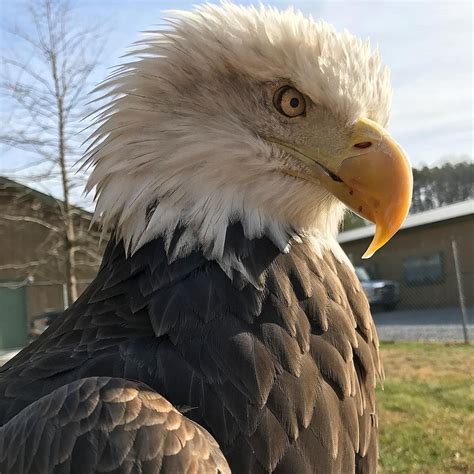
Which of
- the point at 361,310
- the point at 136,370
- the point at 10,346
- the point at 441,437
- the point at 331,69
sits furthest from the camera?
the point at 10,346

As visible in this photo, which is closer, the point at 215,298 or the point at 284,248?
the point at 215,298

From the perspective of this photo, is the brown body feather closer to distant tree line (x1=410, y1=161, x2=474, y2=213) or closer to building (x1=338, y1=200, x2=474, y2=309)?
building (x1=338, y1=200, x2=474, y2=309)

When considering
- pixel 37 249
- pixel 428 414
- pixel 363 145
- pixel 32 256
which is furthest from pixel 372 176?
pixel 32 256

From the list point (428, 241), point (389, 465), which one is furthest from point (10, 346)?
point (428, 241)

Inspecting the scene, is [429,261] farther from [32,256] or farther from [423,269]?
[32,256]

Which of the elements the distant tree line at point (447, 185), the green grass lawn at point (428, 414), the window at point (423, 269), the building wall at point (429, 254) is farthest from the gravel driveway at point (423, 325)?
the distant tree line at point (447, 185)

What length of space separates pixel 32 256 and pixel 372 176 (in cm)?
1823

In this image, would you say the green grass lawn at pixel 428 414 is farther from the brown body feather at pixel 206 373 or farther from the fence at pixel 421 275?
the fence at pixel 421 275

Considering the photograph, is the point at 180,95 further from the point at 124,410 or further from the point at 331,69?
the point at 124,410

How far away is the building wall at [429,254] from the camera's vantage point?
Answer: 72.0 feet

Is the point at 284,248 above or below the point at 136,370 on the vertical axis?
above

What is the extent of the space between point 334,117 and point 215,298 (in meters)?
0.82

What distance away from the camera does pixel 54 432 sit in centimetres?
185

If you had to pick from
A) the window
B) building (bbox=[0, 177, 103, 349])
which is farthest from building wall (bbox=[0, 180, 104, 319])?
the window
